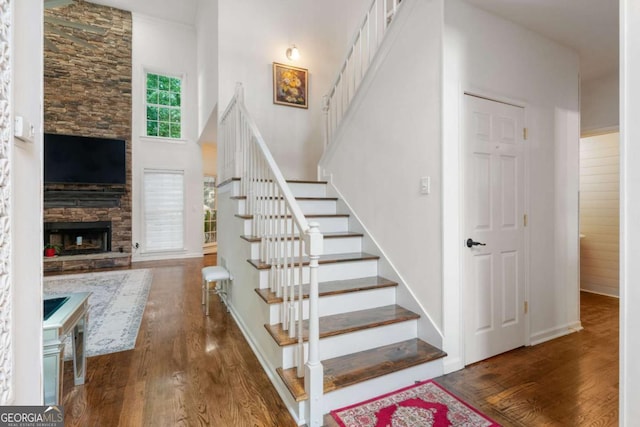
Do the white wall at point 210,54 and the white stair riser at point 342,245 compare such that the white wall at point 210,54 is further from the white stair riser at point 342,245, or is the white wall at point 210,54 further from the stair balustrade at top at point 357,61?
the white stair riser at point 342,245

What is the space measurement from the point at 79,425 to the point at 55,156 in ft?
20.3

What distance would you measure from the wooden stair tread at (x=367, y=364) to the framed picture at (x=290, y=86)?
12.3 feet

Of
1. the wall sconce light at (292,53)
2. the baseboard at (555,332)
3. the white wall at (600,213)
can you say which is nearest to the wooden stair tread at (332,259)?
the baseboard at (555,332)

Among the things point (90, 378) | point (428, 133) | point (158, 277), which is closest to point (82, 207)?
point (158, 277)

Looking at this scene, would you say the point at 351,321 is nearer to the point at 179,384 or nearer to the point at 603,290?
the point at 179,384

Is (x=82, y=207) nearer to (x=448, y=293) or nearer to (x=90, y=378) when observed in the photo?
(x=90, y=378)

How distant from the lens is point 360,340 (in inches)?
83.7

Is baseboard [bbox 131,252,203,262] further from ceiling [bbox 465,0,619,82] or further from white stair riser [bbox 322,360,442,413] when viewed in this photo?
ceiling [bbox 465,0,619,82]

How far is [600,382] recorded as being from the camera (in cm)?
207

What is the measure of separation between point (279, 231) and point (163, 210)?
5.93 metres

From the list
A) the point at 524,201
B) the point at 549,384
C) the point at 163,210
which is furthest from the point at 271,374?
the point at 163,210

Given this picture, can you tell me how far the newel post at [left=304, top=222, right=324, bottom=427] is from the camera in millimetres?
1655

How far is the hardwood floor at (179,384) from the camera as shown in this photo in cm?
174

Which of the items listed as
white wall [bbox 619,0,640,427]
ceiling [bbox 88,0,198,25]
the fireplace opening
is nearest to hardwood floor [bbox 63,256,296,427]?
white wall [bbox 619,0,640,427]
